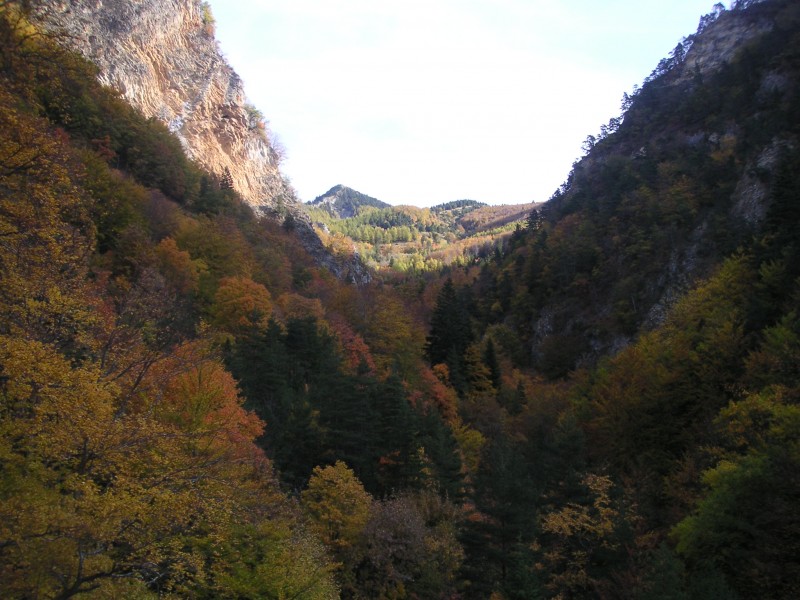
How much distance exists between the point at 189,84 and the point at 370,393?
62.6 metres

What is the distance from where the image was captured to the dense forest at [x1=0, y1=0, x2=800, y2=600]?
9320 mm

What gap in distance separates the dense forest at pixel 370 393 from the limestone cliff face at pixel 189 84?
1228cm

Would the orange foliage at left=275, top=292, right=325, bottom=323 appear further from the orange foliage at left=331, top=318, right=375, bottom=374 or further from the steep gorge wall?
the steep gorge wall

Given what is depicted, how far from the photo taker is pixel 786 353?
83.7 feet

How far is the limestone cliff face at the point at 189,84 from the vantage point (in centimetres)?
5750

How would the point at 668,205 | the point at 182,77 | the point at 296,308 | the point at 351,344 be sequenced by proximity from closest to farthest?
the point at 351,344
the point at 296,308
the point at 668,205
the point at 182,77

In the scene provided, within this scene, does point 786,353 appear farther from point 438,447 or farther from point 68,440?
point 68,440

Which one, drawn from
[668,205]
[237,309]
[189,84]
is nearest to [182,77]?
[189,84]

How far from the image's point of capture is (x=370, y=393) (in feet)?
94.0

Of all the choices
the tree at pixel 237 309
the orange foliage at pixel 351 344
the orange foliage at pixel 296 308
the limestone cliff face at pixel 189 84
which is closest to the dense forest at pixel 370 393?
the tree at pixel 237 309

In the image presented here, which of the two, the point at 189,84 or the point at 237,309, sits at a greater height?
the point at 189,84

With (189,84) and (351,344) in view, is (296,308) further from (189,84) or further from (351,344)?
(189,84)

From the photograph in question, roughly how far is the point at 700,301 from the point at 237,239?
1487 inches

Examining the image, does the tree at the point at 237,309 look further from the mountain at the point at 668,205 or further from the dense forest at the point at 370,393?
the mountain at the point at 668,205
